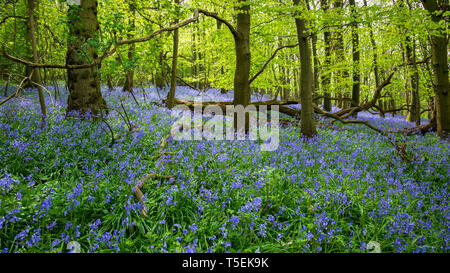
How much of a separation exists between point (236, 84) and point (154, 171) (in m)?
4.70

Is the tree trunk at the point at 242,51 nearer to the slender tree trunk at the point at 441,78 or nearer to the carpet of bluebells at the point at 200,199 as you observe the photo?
the carpet of bluebells at the point at 200,199

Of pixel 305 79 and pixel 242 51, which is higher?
pixel 242 51

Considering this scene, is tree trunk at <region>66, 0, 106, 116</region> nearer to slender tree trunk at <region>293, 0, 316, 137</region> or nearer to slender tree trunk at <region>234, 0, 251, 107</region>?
slender tree trunk at <region>234, 0, 251, 107</region>

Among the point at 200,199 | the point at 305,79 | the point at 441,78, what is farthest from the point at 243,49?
the point at 441,78

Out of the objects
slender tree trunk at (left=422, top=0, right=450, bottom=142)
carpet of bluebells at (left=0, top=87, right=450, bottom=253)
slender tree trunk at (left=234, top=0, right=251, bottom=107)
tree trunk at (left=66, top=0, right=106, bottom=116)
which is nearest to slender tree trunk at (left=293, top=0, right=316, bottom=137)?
slender tree trunk at (left=234, top=0, right=251, bottom=107)

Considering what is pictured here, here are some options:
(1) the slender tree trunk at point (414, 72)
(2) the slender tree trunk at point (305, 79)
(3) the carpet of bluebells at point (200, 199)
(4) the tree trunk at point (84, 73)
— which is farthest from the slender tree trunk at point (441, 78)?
(4) the tree trunk at point (84, 73)

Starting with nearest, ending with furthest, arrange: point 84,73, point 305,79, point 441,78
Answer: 1. point 84,73
2. point 305,79
3. point 441,78

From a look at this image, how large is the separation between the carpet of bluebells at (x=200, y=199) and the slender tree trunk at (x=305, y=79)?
5.56 ft

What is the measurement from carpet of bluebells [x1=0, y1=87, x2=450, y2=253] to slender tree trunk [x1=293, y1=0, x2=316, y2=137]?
1.70 meters

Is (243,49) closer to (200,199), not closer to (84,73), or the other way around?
(84,73)

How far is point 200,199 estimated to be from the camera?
3.20 meters

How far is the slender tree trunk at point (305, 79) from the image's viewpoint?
6766 millimetres

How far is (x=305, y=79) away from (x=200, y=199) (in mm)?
5360
